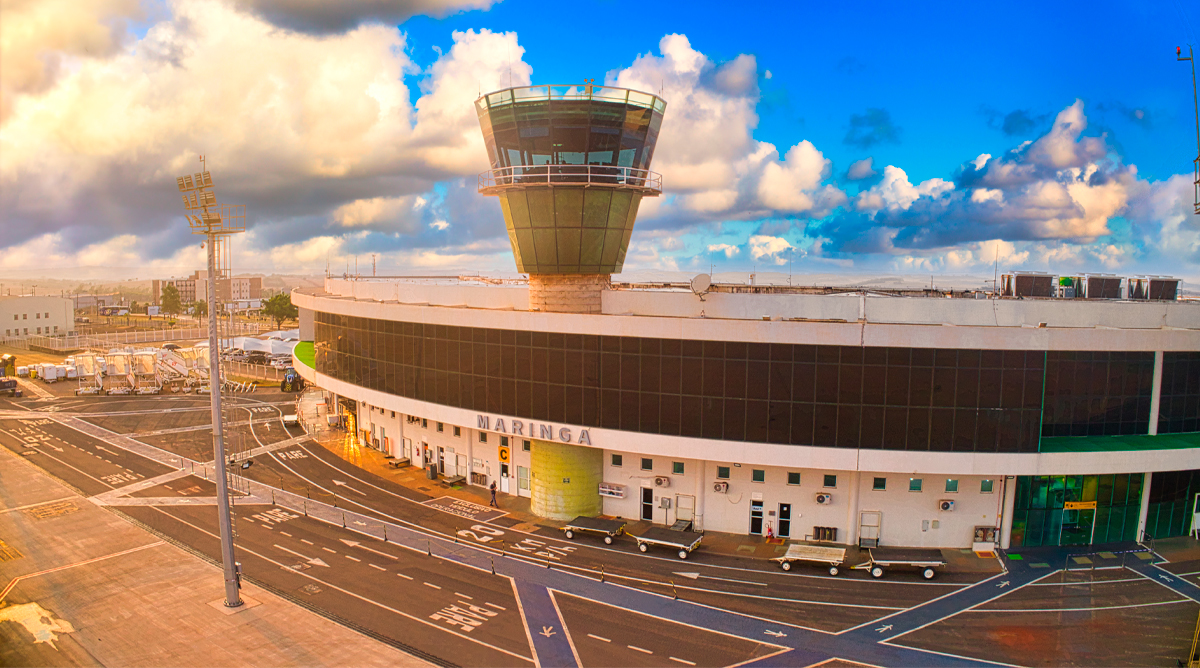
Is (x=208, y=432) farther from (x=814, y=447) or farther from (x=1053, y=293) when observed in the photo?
(x=1053, y=293)

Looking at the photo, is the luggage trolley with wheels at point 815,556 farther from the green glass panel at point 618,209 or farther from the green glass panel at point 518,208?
the green glass panel at point 518,208

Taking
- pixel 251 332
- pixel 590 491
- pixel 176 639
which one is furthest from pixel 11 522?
pixel 251 332

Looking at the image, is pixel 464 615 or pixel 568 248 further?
pixel 568 248

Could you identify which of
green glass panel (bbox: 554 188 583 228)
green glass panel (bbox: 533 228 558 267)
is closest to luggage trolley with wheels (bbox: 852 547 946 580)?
green glass panel (bbox: 533 228 558 267)

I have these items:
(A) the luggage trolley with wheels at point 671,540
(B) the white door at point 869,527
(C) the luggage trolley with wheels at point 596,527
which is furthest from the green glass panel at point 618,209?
(B) the white door at point 869,527

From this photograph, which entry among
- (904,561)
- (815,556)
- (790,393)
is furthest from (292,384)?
(904,561)

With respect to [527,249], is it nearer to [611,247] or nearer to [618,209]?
[611,247]
